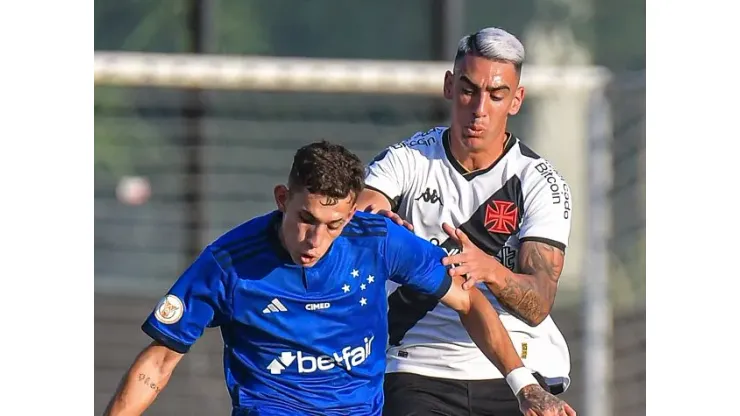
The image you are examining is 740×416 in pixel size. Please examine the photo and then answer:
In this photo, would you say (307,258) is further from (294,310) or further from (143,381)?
(143,381)

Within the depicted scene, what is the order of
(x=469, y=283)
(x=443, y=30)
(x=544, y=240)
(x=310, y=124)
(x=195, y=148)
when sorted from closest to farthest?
(x=469, y=283) → (x=544, y=240) → (x=195, y=148) → (x=443, y=30) → (x=310, y=124)

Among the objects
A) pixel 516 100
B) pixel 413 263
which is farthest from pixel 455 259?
pixel 516 100

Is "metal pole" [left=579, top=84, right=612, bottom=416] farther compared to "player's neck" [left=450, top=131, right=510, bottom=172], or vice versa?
"metal pole" [left=579, top=84, right=612, bottom=416]

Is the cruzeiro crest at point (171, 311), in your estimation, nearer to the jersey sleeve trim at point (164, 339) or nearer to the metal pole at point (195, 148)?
the jersey sleeve trim at point (164, 339)

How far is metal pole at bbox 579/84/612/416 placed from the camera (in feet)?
25.7

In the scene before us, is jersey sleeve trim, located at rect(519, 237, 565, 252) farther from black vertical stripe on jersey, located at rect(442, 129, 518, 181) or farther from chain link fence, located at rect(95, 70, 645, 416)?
chain link fence, located at rect(95, 70, 645, 416)

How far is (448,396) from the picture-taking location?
5449 mm

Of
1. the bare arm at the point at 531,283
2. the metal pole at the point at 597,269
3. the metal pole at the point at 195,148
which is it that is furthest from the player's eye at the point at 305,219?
the metal pole at the point at 195,148

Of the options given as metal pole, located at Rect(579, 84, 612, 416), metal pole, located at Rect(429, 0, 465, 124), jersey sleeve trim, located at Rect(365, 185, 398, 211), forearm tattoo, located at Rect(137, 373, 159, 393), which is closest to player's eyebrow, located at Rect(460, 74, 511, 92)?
jersey sleeve trim, located at Rect(365, 185, 398, 211)

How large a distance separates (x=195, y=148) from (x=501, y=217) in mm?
4541

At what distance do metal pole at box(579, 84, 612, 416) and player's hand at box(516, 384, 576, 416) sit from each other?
2995mm
